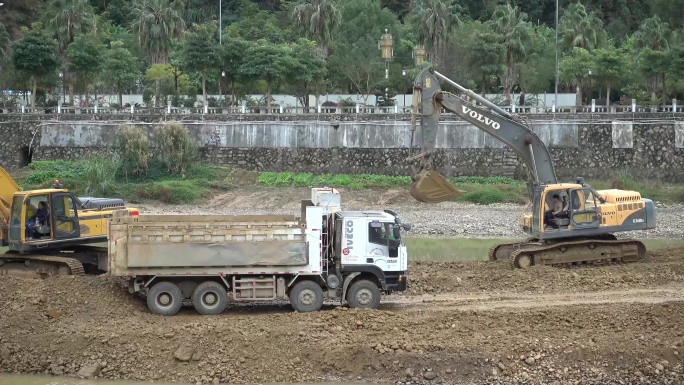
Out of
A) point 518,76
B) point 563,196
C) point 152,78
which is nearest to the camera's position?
point 563,196

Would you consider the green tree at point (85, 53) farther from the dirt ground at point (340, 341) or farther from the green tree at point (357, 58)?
the dirt ground at point (340, 341)

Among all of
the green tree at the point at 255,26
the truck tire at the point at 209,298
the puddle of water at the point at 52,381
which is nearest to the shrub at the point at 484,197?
the truck tire at the point at 209,298

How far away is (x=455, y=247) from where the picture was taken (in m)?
35.1

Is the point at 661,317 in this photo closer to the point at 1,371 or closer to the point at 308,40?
the point at 1,371

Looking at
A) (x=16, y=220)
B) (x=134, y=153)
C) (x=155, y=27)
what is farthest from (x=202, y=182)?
(x=16, y=220)

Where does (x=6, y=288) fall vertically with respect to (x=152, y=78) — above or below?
below

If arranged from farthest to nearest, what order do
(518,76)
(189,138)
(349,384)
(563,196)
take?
(518,76)
(189,138)
(563,196)
(349,384)

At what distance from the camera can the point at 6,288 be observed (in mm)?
22672

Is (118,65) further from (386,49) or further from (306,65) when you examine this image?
(386,49)

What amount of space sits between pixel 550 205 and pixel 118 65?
122 feet

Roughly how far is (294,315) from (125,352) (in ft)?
12.1

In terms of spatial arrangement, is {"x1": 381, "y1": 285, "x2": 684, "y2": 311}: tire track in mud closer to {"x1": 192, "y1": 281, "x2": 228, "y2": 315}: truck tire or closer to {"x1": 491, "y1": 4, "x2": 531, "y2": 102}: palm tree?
{"x1": 192, "y1": 281, "x2": 228, "y2": 315}: truck tire

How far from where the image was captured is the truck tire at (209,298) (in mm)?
22188

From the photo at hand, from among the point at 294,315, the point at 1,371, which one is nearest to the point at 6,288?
the point at 1,371
